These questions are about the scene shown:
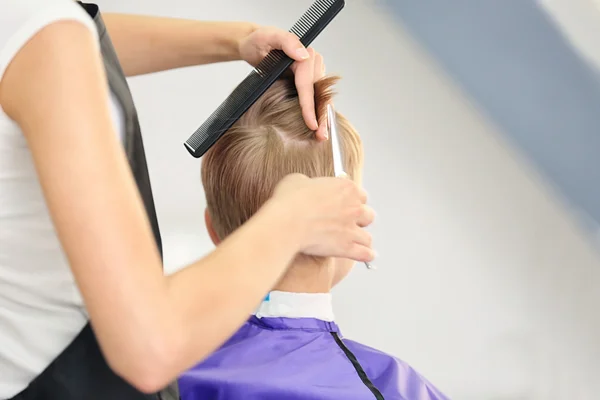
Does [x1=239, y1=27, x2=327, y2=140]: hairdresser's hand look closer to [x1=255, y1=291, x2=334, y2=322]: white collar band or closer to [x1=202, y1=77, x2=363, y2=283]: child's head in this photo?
[x1=202, y1=77, x2=363, y2=283]: child's head

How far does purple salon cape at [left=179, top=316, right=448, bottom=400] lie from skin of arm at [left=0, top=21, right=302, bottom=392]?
48cm

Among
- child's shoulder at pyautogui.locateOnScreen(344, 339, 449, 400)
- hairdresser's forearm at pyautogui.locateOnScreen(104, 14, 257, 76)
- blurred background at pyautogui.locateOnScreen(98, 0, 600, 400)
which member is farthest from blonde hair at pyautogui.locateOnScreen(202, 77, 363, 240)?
blurred background at pyautogui.locateOnScreen(98, 0, 600, 400)

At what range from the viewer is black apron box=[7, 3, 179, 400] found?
2.59 feet

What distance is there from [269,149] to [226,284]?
1.69 ft

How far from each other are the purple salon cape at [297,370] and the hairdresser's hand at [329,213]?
305mm

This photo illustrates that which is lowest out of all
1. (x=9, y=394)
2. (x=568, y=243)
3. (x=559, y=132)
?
(x=9, y=394)

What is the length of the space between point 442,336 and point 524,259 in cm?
34

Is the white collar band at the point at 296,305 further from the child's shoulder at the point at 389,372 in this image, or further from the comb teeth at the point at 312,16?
the comb teeth at the point at 312,16

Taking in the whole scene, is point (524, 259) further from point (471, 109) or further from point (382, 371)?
point (382, 371)

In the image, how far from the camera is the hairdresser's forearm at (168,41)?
3.77ft

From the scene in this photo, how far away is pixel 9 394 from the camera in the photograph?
2.61 feet

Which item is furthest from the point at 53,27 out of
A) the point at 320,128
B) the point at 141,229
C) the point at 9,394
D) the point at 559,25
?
the point at 559,25

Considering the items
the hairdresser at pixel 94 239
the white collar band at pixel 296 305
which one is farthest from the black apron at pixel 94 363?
the white collar band at pixel 296 305

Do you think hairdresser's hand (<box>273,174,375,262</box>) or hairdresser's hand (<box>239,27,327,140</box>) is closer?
hairdresser's hand (<box>273,174,375,262</box>)
